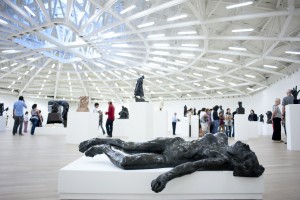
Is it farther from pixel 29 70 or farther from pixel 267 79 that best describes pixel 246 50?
pixel 29 70

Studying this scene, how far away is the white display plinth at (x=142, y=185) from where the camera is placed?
11.9 feet

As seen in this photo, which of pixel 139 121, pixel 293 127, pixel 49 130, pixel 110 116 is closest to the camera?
pixel 293 127

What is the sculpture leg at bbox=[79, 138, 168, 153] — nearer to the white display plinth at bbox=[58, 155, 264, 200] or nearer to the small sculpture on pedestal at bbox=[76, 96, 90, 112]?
the white display plinth at bbox=[58, 155, 264, 200]

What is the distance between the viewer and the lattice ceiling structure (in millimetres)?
21141

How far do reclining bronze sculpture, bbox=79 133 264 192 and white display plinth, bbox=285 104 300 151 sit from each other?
27.7 ft

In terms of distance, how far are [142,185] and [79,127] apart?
10.2 metres

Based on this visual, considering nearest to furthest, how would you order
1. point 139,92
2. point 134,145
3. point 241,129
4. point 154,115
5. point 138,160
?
point 138,160 < point 134,145 < point 139,92 < point 241,129 < point 154,115

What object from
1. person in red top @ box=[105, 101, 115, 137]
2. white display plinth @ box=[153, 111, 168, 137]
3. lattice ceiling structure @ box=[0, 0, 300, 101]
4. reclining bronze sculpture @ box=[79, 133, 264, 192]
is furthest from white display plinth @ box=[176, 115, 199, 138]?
reclining bronze sculpture @ box=[79, 133, 264, 192]

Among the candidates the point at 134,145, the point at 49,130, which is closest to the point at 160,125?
the point at 49,130

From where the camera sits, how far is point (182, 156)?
160 inches

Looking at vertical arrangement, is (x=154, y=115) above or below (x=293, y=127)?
above

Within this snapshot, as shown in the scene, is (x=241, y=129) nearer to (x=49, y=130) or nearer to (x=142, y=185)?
(x=49, y=130)

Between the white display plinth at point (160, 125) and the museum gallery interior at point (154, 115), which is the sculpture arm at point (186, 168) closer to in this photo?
the museum gallery interior at point (154, 115)

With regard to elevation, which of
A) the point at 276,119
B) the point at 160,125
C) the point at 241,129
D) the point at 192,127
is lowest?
the point at 192,127
